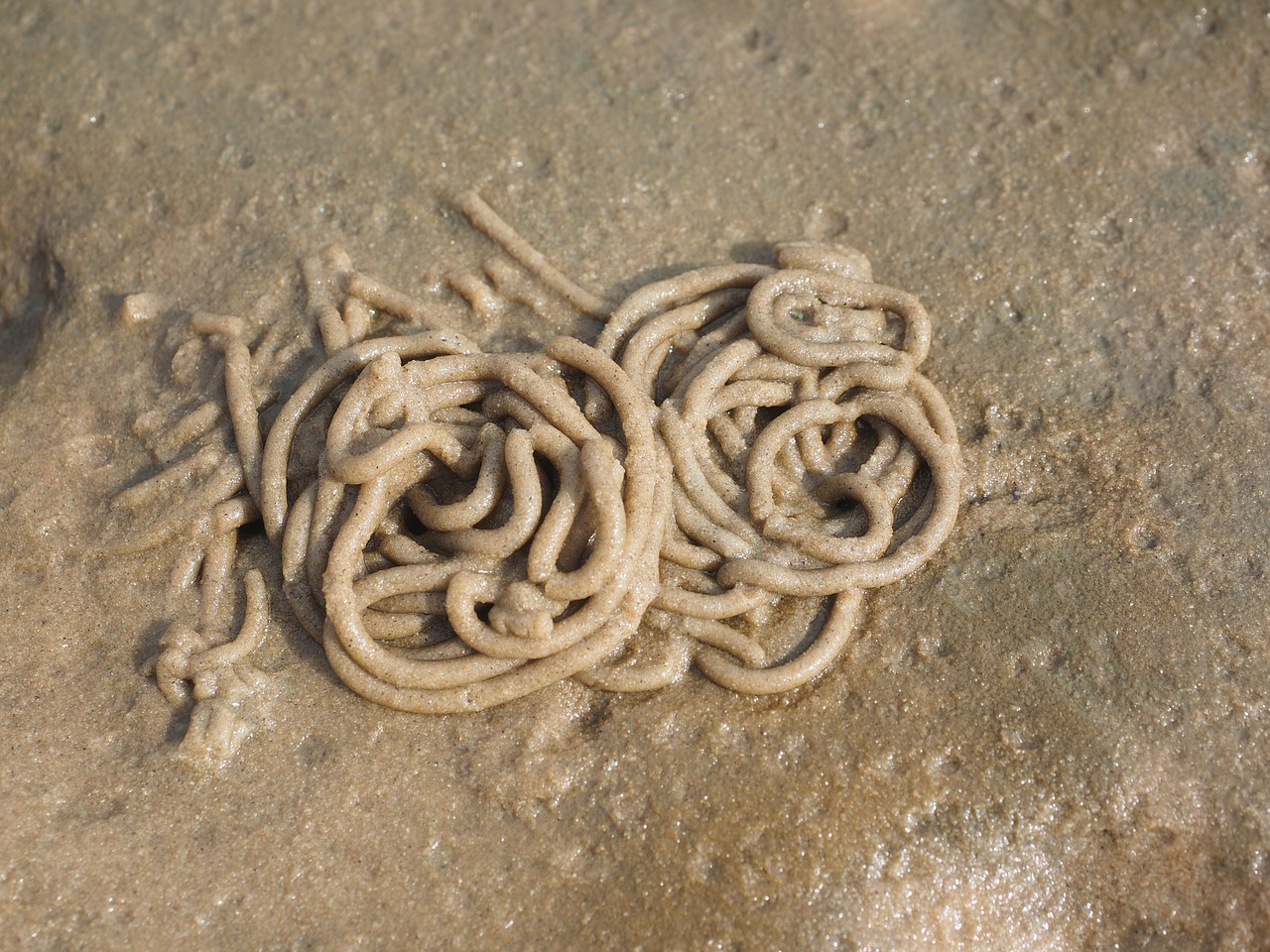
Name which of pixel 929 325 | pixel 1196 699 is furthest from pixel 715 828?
pixel 929 325

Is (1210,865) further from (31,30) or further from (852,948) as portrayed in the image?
(31,30)

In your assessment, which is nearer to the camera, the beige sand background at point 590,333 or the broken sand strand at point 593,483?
the beige sand background at point 590,333

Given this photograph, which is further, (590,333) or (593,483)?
(590,333)

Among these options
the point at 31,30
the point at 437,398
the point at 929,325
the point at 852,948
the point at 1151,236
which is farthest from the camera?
the point at 31,30

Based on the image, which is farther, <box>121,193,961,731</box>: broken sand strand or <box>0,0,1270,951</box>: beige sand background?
<box>121,193,961,731</box>: broken sand strand
